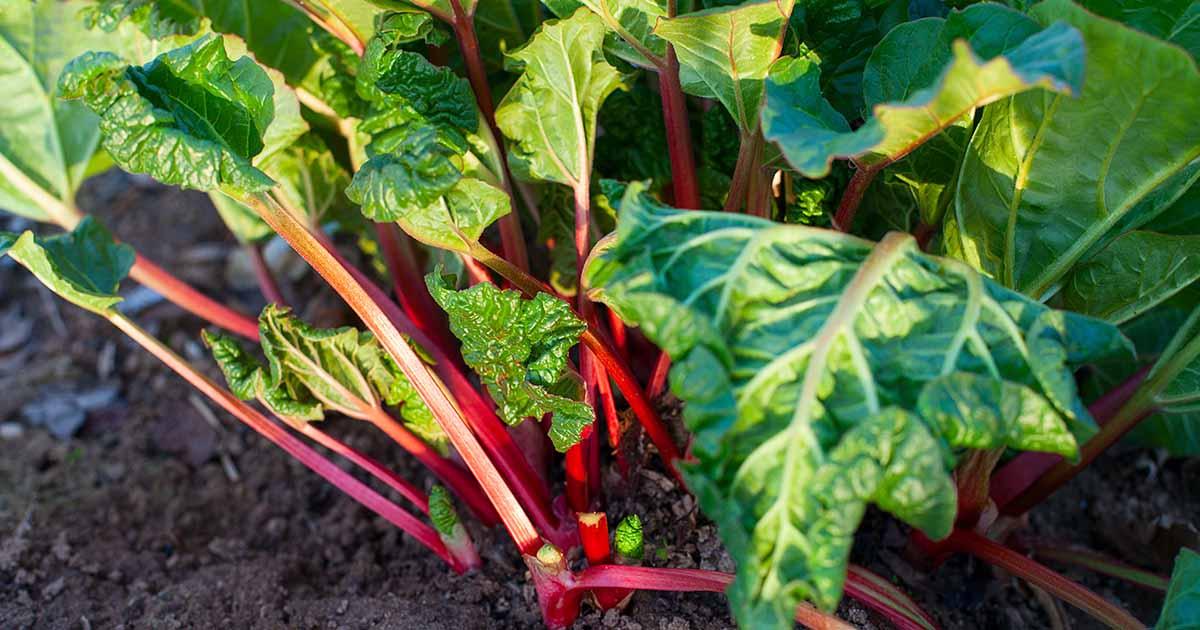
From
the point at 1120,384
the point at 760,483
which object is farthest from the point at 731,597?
the point at 1120,384

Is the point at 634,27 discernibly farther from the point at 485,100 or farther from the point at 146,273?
the point at 146,273

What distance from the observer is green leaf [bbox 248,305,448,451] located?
6.36 feet

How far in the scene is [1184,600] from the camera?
5.02 ft

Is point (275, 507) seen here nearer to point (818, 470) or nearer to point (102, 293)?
point (102, 293)

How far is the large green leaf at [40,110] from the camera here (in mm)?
2338

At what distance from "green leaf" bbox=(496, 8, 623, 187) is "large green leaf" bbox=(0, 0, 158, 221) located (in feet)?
3.47

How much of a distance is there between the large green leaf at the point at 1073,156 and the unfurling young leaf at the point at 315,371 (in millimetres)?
1050

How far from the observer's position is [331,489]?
2504mm

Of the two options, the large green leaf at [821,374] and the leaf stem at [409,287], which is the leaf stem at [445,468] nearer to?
the leaf stem at [409,287]

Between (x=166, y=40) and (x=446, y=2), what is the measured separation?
Answer: 617mm

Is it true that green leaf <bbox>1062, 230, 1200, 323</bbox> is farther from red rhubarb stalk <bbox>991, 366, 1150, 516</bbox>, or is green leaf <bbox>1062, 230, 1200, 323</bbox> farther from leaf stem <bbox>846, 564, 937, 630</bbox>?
leaf stem <bbox>846, 564, 937, 630</bbox>

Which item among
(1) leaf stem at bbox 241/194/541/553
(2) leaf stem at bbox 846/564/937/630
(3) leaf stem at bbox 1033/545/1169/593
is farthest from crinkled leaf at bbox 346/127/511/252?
(3) leaf stem at bbox 1033/545/1169/593

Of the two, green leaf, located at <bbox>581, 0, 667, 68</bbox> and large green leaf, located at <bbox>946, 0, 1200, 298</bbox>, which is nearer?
large green leaf, located at <bbox>946, 0, 1200, 298</bbox>

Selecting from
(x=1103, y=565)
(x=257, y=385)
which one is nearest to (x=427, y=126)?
(x=257, y=385)
